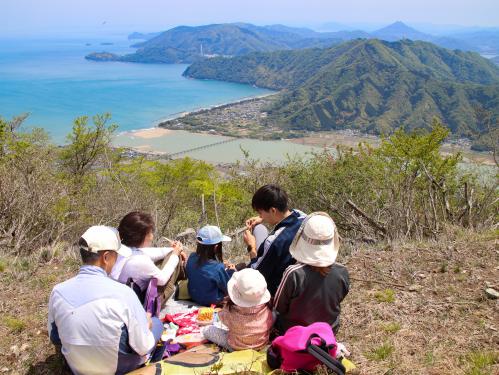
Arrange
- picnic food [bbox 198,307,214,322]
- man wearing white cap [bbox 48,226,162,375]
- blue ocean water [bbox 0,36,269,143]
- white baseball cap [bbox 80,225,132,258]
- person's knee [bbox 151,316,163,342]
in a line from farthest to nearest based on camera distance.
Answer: blue ocean water [bbox 0,36,269,143], picnic food [bbox 198,307,214,322], person's knee [bbox 151,316,163,342], white baseball cap [bbox 80,225,132,258], man wearing white cap [bbox 48,226,162,375]

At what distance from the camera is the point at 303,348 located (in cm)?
272

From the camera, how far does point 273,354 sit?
9.51 feet

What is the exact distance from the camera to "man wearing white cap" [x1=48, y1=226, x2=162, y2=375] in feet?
8.78

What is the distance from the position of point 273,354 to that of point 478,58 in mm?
182984

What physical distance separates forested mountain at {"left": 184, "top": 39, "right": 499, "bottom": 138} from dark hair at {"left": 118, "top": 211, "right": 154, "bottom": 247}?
60.8 meters

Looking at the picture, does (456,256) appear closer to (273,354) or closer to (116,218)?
(273,354)

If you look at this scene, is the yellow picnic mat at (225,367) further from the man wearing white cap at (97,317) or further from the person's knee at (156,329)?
the person's knee at (156,329)

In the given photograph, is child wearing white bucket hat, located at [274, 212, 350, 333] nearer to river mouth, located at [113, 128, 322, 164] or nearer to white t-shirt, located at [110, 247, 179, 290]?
white t-shirt, located at [110, 247, 179, 290]

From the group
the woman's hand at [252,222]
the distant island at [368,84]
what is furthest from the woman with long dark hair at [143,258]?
the distant island at [368,84]

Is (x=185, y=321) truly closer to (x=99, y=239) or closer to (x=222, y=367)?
(x=222, y=367)

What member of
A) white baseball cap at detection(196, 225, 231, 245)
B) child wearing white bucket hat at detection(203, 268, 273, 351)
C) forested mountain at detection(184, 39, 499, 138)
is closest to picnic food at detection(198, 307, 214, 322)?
child wearing white bucket hat at detection(203, 268, 273, 351)

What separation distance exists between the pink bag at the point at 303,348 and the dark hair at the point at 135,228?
1.60 meters

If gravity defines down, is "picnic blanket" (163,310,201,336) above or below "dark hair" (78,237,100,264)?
below

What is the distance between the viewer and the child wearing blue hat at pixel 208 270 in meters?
3.97
